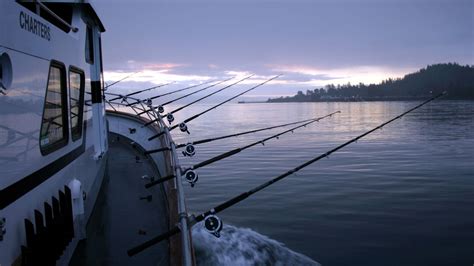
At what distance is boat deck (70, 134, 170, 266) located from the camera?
17.3ft

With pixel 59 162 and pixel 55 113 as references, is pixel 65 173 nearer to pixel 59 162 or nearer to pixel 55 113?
pixel 59 162

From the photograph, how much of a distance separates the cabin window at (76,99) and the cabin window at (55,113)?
46 cm

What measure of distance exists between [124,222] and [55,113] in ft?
8.10

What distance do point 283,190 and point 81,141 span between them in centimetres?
1036

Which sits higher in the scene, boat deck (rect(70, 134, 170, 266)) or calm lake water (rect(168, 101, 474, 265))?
boat deck (rect(70, 134, 170, 266))

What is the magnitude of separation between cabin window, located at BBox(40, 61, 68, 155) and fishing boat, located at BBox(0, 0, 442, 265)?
0.01m

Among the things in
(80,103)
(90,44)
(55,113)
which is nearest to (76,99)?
(80,103)

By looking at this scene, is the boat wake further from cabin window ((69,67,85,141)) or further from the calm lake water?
cabin window ((69,67,85,141))

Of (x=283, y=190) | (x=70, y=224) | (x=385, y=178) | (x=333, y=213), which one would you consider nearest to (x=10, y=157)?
(x=70, y=224)

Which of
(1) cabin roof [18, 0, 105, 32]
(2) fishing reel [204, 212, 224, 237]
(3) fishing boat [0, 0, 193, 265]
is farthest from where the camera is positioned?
(1) cabin roof [18, 0, 105, 32]

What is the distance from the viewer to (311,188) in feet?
51.9

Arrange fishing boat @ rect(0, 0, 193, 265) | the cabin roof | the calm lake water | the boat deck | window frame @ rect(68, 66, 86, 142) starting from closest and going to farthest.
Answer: fishing boat @ rect(0, 0, 193, 265) → the boat deck → window frame @ rect(68, 66, 86, 142) → the cabin roof → the calm lake water

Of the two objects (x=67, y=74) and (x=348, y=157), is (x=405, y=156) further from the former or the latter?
(x=67, y=74)

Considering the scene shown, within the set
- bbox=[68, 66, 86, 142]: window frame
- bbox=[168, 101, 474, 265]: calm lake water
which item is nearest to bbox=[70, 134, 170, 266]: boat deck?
bbox=[68, 66, 86, 142]: window frame
